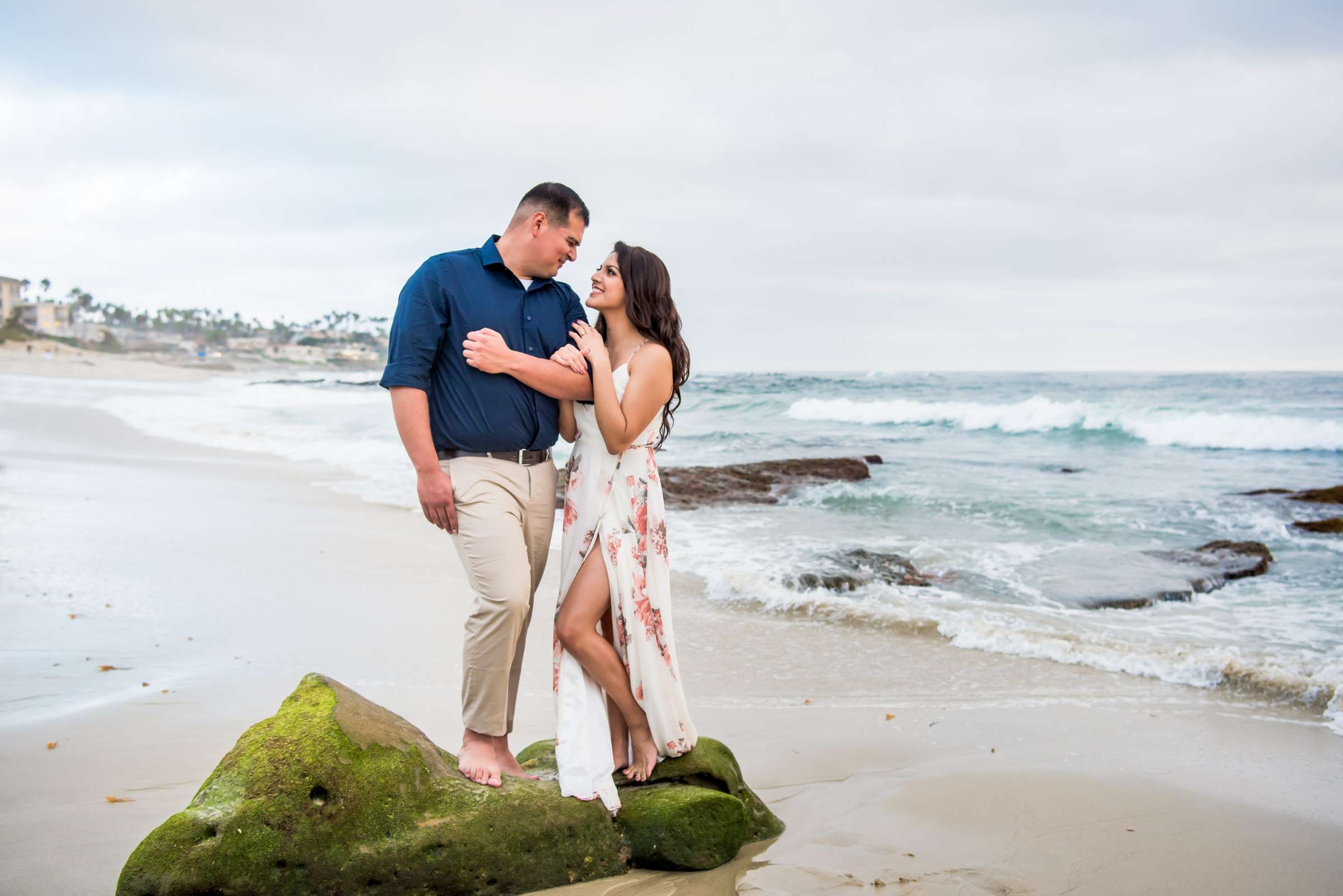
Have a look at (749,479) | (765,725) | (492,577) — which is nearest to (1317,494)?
(749,479)

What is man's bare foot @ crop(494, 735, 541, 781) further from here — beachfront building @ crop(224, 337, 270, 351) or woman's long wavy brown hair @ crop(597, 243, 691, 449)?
beachfront building @ crop(224, 337, 270, 351)

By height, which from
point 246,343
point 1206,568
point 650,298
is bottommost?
point 1206,568

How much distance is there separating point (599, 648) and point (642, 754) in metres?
0.49

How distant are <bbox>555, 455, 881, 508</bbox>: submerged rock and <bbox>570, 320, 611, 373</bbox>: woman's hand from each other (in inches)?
355

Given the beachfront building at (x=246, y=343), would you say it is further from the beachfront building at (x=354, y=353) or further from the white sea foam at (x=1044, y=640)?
the white sea foam at (x=1044, y=640)

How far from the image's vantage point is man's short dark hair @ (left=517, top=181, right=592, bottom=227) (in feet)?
12.9

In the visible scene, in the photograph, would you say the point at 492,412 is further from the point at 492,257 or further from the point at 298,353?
the point at 298,353

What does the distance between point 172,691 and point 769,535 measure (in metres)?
7.78

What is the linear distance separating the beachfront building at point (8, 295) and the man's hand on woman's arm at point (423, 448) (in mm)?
120257

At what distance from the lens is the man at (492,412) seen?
3.63 m

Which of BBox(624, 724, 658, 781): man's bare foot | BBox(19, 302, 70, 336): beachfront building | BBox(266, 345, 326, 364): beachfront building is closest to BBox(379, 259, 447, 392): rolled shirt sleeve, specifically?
BBox(624, 724, 658, 781): man's bare foot

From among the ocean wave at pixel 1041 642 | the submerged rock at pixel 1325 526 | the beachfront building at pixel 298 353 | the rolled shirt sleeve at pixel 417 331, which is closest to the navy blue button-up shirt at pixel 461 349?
the rolled shirt sleeve at pixel 417 331

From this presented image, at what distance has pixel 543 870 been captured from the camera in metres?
3.28

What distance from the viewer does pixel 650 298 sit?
3824 millimetres
